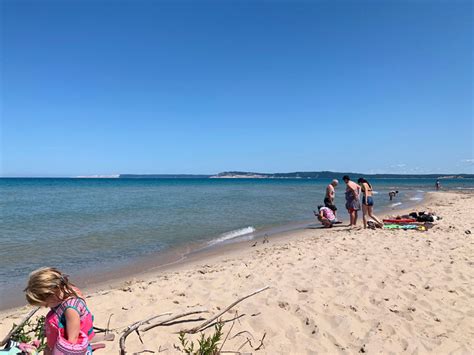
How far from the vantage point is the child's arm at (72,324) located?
2457 millimetres

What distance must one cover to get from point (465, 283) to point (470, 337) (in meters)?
1.88

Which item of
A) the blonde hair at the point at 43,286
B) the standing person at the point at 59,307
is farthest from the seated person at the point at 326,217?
the blonde hair at the point at 43,286

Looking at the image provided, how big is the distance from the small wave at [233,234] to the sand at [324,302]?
3.62 meters

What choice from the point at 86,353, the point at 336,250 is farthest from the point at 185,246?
the point at 86,353

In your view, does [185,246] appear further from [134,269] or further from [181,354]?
[181,354]

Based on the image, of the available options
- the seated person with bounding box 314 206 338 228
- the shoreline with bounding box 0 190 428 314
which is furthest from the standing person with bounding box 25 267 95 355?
the seated person with bounding box 314 206 338 228

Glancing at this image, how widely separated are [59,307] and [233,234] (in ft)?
32.7

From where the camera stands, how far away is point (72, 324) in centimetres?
246

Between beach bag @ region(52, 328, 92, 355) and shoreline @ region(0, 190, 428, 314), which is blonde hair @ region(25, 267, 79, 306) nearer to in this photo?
beach bag @ region(52, 328, 92, 355)

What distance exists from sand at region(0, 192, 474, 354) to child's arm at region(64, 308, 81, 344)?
1.10 meters

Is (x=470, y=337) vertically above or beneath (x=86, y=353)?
beneath

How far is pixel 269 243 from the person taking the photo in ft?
33.9

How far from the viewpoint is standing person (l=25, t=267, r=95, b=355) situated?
240 cm

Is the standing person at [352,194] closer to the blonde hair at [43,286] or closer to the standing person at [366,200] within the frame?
the standing person at [366,200]
